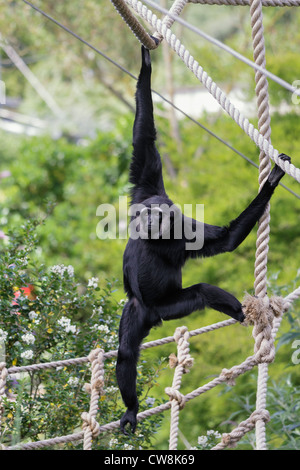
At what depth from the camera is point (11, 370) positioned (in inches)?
86.0

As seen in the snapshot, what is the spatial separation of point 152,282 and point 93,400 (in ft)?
1.66

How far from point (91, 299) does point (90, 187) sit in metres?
5.34

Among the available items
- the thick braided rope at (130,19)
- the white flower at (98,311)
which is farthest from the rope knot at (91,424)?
the thick braided rope at (130,19)

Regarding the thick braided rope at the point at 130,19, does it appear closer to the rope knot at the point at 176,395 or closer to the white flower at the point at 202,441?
the rope knot at the point at 176,395

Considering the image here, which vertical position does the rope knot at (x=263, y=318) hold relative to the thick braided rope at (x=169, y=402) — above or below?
above

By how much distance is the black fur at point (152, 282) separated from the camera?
85.4 inches

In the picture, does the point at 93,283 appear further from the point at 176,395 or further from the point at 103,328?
the point at 176,395

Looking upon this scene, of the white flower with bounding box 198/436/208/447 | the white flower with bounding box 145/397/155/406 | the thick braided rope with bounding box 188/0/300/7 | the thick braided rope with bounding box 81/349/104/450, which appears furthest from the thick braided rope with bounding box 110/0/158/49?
the white flower with bounding box 198/436/208/447

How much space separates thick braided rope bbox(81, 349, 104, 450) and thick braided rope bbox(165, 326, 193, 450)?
0.25m

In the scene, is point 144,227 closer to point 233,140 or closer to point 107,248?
point 233,140

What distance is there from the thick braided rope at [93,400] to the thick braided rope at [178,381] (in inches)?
9.8

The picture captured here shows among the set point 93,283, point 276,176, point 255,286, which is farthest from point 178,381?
point 276,176

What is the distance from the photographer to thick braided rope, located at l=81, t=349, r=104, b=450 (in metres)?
2.07

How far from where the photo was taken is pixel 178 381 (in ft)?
7.25
